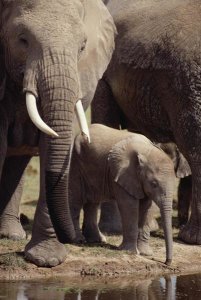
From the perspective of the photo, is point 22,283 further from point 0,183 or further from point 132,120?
point 132,120

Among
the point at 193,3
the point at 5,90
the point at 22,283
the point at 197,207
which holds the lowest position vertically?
the point at 22,283

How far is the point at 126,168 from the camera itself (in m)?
10.6

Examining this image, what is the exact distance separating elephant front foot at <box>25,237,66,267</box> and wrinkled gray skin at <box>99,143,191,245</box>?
1.14 meters

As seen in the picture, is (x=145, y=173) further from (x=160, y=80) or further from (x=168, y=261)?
(x=160, y=80)

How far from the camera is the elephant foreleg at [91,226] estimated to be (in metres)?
11.0

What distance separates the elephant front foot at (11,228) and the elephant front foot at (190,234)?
1.53m

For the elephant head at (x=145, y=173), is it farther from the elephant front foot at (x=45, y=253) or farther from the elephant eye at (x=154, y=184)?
the elephant front foot at (x=45, y=253)

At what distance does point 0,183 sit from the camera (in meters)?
11.3

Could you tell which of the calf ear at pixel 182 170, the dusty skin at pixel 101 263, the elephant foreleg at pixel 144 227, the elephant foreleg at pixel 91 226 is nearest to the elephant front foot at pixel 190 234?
A: the dusty skin at pixel 101 263

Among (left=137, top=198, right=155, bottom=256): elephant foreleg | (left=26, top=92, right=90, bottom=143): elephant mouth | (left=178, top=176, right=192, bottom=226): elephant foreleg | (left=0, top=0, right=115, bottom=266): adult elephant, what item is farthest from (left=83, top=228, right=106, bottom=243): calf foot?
(left=26, top=92, right=90, bottom=143): elephant mouth

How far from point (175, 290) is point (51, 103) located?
1.81 metres

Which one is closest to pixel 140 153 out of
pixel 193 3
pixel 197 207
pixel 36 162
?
pixel 197 207

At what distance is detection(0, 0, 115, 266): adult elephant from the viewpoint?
891cm

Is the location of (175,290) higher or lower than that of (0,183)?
lower
